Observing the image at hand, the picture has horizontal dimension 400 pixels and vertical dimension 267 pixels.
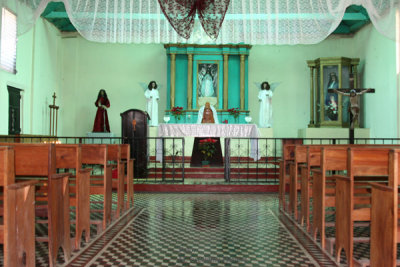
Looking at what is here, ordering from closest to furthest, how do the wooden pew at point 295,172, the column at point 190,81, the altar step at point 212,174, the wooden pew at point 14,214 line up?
1. the wooden pew at point 14,214
2. the wooden pew at point 295,172
3. the altar step at point 212,174
4. the column at point 190,81

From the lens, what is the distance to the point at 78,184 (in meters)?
3.64

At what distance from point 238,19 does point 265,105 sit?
8.03m

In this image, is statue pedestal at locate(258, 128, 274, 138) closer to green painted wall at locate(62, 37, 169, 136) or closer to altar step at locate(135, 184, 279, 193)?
green painted wall at locate(62, 37, 169, 136)

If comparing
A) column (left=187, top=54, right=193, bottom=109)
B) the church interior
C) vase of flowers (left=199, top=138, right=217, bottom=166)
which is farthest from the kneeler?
column (left=187, top=54, right=193, bottom=109)

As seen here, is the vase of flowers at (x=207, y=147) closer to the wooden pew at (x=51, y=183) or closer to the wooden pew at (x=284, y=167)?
the wooden pew at (x=284, y=167)

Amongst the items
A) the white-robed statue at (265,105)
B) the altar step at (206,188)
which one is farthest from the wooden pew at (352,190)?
the white-robed statue at (265,105)

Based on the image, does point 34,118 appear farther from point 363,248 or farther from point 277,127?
point 363,248

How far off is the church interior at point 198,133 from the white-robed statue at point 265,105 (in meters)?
0.04

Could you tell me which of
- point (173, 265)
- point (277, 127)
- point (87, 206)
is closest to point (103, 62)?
point (277, 127)

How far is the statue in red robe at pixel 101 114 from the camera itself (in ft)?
39.2

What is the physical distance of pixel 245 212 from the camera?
217 inches

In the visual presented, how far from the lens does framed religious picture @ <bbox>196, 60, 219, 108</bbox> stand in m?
12.3

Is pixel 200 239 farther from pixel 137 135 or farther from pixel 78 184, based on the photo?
pixel 137 135

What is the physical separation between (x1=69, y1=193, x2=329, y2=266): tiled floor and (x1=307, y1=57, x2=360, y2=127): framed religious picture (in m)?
6.41
